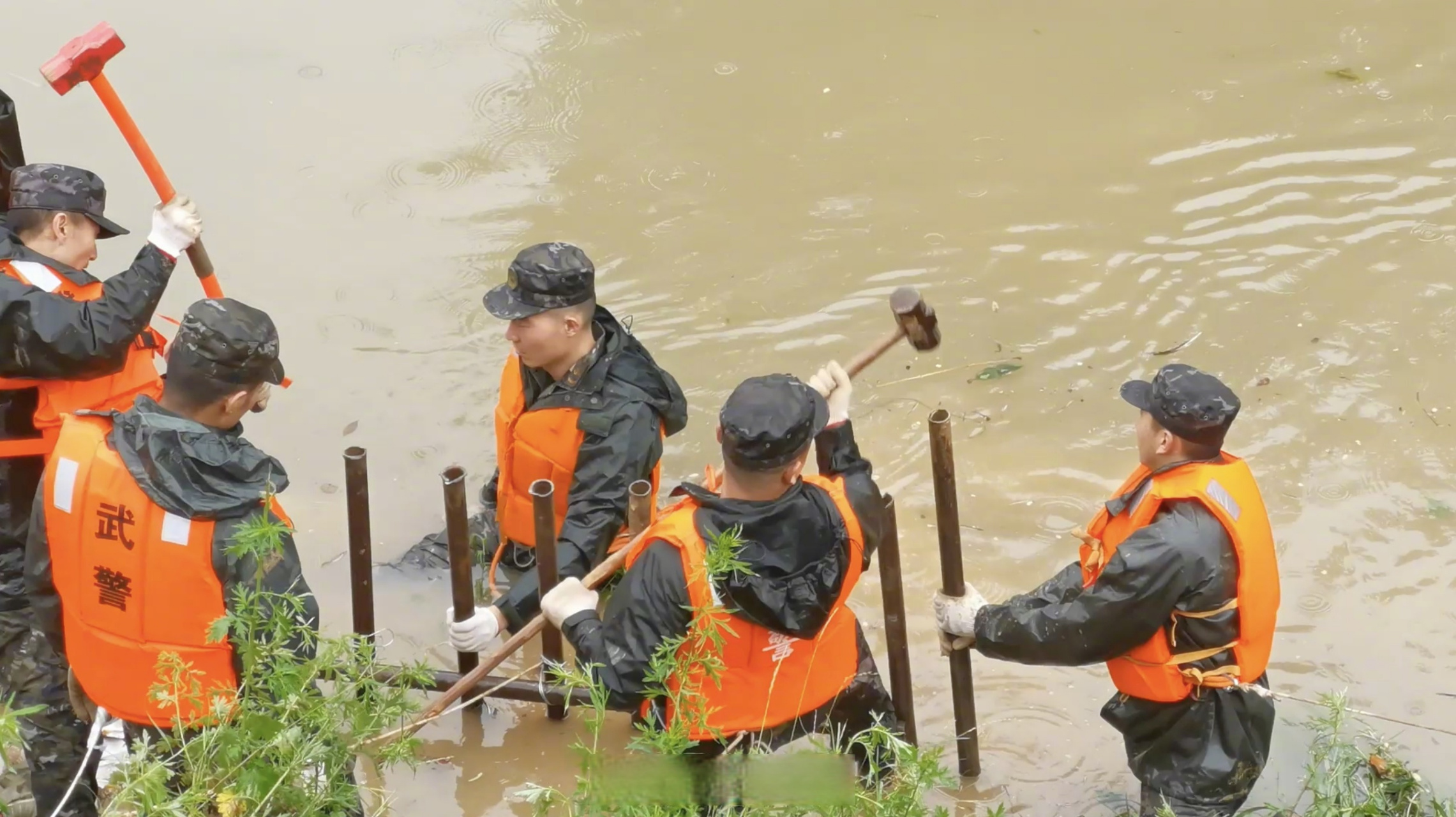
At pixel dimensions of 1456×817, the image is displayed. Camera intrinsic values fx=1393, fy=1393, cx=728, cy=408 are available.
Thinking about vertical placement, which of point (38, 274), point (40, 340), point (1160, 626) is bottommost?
point (1160, 626)

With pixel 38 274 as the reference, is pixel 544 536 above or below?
below

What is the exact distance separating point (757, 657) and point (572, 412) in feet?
4.17

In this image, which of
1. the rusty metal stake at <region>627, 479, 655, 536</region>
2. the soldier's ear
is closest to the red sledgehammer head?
the soldier's ear

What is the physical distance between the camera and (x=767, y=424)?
3564 millimetres

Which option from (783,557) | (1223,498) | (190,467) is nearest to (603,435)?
(783,557)

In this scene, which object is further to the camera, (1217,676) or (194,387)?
(1217,676)

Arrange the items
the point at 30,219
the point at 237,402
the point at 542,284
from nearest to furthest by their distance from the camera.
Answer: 1. the point at 237,402
2. the point at 30,219
3. the point at 542,284

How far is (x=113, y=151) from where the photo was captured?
8.32 m

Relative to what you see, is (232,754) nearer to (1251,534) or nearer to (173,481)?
(173,481)

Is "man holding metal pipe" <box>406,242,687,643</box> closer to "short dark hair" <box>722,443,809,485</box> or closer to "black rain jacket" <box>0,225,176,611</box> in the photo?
"short dark hair" <box>722,443,809,485</box>

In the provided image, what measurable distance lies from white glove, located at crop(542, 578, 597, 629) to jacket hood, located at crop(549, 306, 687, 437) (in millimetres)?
906

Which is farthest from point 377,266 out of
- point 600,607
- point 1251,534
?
point 1251,534

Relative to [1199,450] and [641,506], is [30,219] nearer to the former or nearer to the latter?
[641,506]

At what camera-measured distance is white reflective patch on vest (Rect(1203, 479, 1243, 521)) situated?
389cm
